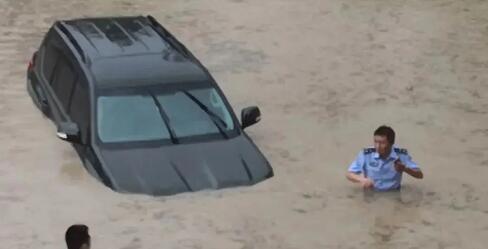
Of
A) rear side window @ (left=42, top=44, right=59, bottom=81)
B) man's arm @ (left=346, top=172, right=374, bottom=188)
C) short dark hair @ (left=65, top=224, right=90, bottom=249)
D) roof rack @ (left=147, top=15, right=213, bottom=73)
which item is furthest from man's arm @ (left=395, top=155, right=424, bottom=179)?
short dark hair @ (left=65, top=224, right=90, bottom=249)

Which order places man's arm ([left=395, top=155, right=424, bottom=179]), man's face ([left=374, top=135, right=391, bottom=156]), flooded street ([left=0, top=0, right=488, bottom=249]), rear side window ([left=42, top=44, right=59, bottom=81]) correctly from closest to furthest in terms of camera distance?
flooded street ([left=0, top=0, right=488, bottom=249]) → man's face ([left=374, top=135, right=391, bottom=156]) → man's arm ([left=395, top=155, right=424, bottom=179]) → rear side window ([left=42, top=44, right=59, bottom=81])

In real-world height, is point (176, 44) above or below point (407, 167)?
above

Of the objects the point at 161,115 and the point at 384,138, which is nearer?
the point at 384,138

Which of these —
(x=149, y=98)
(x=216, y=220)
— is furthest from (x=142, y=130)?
(x=216, y=220)

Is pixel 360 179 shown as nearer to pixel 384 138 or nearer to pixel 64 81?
pixel 384 138

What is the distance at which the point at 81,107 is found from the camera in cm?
1109

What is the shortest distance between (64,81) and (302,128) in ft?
10.8

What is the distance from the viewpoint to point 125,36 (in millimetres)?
12156

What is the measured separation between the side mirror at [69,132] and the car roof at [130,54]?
25.8 inches

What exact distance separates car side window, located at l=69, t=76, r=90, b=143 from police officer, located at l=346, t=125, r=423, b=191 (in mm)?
2822

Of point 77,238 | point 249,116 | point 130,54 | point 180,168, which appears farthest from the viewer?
point 130,54

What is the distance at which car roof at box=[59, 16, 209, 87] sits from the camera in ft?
36.9

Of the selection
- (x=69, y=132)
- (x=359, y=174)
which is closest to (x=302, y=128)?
(x=359, y=174)

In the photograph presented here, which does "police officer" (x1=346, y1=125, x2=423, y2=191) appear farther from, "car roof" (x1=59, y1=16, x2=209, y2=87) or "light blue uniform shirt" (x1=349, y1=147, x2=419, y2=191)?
"car roof" (x1=59, y1=16, x2=209, y2=87)
